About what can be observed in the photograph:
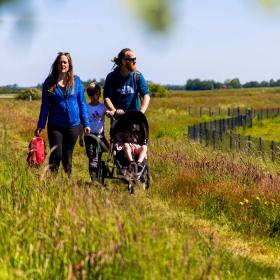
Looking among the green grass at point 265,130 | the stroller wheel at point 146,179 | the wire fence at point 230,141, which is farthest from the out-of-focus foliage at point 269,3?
the green grass at point 265,130

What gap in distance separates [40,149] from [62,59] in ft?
3.51

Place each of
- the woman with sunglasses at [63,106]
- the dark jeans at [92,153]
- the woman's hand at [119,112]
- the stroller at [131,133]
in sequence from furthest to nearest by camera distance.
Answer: the dark jeans at [92,153]
the stroller at [131,133]
the woman's hand at [119,112]
the woman with sunglasses at [63,106]

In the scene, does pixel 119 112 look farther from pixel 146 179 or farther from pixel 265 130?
Answer: pixel 265 130

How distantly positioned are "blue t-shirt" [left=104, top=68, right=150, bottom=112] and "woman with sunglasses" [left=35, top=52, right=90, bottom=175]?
1.28 feet

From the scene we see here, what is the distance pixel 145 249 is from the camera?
2762 mm

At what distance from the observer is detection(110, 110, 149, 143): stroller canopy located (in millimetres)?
6767

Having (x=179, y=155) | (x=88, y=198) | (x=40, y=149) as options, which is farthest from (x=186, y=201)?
(x=88, y=198)

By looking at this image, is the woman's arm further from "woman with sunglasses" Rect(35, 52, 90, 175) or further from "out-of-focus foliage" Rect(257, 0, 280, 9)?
"out-of-focus foliage" Rect(257, 0, 280, 9)

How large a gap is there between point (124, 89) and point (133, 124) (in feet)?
1.50

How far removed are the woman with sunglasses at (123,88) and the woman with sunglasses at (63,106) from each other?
38cm

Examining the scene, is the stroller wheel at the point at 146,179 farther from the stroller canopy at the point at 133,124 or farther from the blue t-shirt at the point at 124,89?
the blue t-shirt at the point at 124,89

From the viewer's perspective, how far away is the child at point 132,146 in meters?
6.83

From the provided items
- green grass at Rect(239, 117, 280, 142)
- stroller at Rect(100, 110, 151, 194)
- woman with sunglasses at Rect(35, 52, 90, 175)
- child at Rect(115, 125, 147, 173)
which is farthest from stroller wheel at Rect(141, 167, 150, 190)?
green grass at Rect(239, 117, 280, 142)

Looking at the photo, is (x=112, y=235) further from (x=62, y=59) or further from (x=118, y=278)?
(x=62, y=59)
